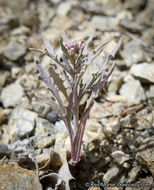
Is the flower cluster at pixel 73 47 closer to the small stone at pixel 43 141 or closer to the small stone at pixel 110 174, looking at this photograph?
the small stone at pixel 43 141

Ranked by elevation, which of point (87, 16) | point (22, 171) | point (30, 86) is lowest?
point (22, 171)

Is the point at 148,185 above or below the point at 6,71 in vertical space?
below

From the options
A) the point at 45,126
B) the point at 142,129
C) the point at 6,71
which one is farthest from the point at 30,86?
the point at 142,129

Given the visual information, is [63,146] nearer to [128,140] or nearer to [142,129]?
[128,140]

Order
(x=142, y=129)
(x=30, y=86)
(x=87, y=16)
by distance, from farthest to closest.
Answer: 1. (x=87, y=16)
2. (x=30, y=86)
3. (x=142, y=129)

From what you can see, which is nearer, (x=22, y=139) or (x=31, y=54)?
(x=22, y=139)

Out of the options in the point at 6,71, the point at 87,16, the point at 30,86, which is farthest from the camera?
the point at 87,16

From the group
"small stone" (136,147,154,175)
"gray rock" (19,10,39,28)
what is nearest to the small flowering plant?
"small stone" (136,147,154,175)

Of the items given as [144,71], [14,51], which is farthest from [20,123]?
[144,71]

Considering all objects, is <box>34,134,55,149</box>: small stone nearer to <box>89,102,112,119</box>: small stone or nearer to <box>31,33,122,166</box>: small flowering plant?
<box>31,33,122,166</box>: small flowering plant
